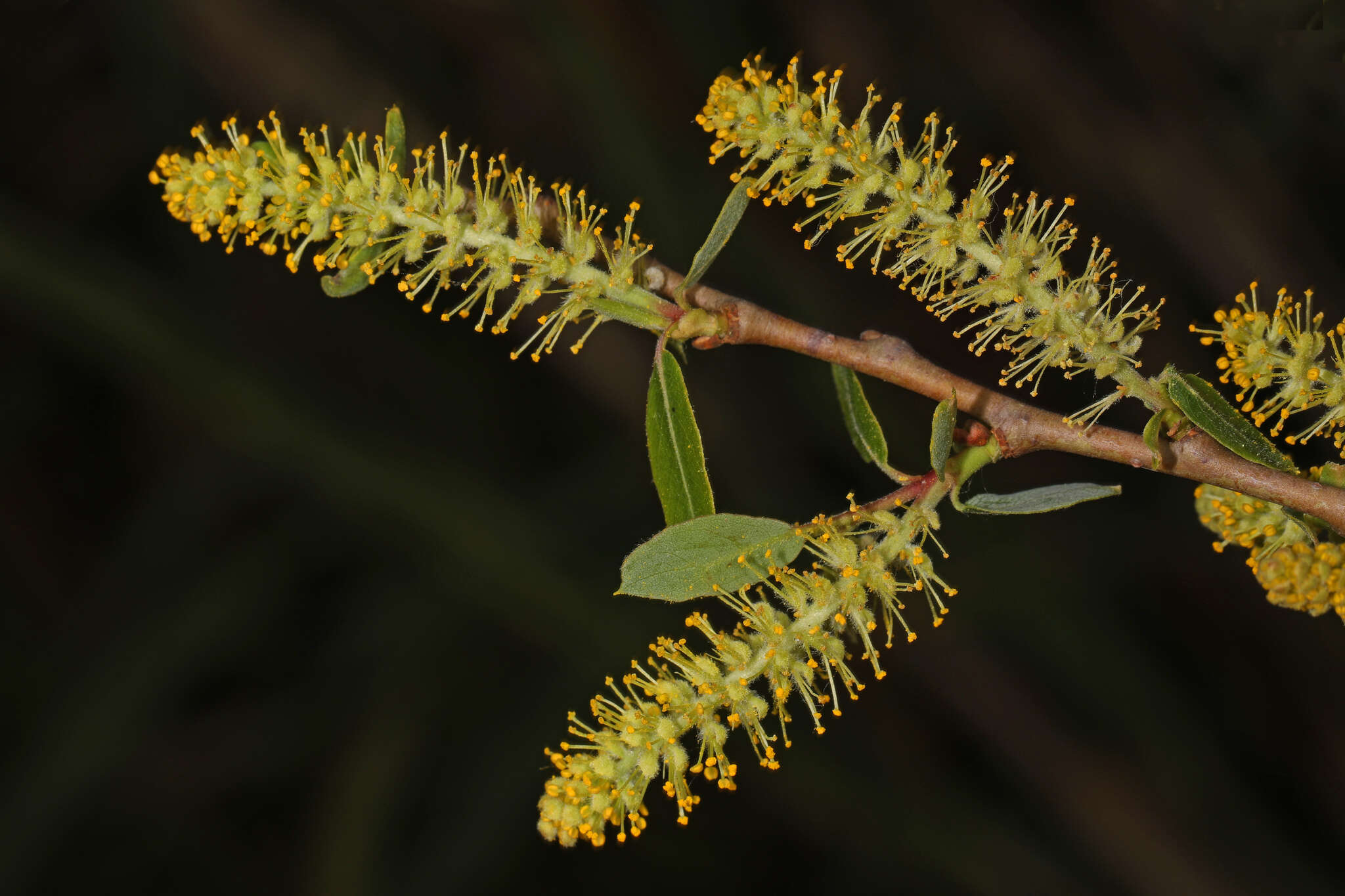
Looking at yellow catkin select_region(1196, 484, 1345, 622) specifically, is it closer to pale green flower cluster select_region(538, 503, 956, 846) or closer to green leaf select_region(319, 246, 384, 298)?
pale green flower cluster select_region(538, 503, 956, 846)

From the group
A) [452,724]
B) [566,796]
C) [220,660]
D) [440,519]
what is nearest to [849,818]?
[452,724]

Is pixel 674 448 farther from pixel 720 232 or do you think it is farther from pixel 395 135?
pixel 395 135

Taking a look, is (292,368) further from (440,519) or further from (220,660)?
(220,660)

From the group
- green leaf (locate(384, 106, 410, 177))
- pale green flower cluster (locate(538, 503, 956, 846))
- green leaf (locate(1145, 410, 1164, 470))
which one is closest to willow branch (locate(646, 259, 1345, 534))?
green leaf (locate(1145, 410, 1164, 470))

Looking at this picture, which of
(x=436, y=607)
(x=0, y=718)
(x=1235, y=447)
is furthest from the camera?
(x=436, y=607)

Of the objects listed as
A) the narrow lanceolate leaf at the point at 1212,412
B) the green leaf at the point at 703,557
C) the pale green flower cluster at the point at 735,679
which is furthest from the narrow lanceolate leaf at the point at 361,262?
the narrow lanceolate leaf at the point at 1212,412
